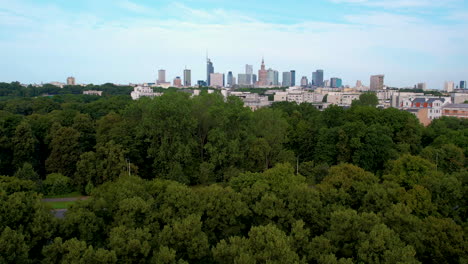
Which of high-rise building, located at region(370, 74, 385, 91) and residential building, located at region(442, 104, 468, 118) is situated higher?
high-rise building, located at region(370, 74, 385, 91)

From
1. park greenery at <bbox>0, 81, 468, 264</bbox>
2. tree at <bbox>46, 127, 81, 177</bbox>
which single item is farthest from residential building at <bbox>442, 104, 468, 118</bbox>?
tree at <bbox>46, 127, 81, 177</bbox>

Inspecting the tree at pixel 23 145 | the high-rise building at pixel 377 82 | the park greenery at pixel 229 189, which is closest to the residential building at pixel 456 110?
the park greenery at pixel 229 189

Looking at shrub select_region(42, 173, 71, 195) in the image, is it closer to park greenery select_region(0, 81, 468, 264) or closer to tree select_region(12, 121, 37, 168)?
park greenery select_region(0, 81, 468, 264)

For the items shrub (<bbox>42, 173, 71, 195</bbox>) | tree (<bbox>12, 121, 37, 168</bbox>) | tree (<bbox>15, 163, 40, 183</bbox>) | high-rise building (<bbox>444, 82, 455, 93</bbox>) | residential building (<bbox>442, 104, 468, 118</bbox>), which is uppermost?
high-rise building (<bbox>444, 82, 455, 93</bbox>)

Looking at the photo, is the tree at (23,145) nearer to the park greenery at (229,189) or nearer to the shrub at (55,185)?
the park greenery at (229,189)

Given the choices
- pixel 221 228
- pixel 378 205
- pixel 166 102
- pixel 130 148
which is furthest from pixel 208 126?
pixel 378 205

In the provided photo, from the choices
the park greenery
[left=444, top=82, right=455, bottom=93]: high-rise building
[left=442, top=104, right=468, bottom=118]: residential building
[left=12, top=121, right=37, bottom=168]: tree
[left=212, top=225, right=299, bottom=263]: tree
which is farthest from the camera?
[left=444, top=82, right=455, bottom=93]: high-rise building
